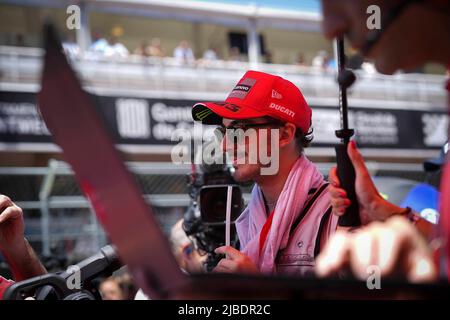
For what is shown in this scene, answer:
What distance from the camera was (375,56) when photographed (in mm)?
1242

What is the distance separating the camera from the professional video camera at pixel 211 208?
3.20 metres

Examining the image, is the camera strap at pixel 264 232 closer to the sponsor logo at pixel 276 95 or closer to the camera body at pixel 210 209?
the sponsor logo at pixel 276 95

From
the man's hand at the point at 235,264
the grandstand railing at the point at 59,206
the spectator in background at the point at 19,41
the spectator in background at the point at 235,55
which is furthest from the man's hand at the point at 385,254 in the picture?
the spectator in background at the point at 235,55

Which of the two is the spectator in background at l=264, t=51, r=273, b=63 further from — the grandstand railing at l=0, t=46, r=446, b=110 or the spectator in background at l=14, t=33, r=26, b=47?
the spectator in background at l=14, t=33, r=26, b=47

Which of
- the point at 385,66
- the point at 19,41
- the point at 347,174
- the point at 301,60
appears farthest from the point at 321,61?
the point at 385,66

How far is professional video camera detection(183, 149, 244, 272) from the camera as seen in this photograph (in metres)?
3.20

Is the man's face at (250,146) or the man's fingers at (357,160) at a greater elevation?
the man's face at (250,146)

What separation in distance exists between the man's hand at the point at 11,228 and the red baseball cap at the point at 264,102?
748 mm

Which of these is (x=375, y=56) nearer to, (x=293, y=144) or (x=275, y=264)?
(x=275, y=264)

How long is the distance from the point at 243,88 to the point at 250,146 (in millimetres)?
206

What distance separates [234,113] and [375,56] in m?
1.30

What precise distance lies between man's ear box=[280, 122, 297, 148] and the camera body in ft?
1.54

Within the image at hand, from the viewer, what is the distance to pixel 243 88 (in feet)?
8.53

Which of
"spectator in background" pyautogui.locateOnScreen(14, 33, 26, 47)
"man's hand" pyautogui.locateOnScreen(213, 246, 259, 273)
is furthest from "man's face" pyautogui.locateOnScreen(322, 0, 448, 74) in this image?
"spectator in background" pyautogui.locateOnScreen(14, 33, 26, 47)
